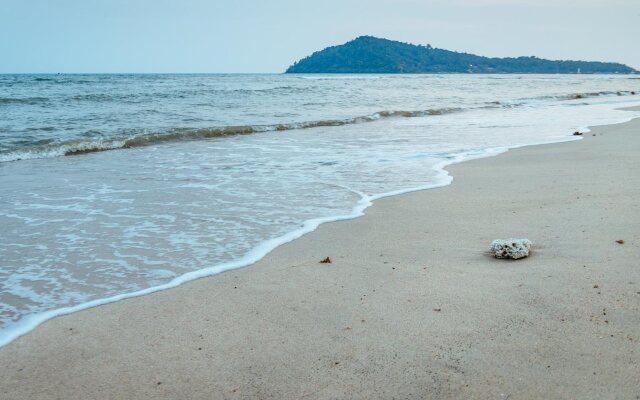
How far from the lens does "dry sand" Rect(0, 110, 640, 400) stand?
2.27 m

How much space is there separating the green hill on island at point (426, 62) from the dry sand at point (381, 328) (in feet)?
432

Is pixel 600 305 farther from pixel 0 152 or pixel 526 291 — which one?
pixel 0 152

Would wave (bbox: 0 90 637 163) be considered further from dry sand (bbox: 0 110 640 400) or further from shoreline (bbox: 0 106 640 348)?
dry sand (bbox: 0 110 640 400)

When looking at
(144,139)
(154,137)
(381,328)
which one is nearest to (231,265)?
(381,328)

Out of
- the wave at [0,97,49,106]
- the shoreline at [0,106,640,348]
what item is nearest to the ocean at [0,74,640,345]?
the shoreline at [0,106,640,348]

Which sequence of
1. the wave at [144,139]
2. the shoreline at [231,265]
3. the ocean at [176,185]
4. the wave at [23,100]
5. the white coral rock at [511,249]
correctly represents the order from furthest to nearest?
the wave at [23,100]
the wave at [144,139]
the ocean at [176,185]
the white coral rock at [511,249]
the shoreline at [231,265]

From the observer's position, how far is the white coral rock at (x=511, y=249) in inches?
145

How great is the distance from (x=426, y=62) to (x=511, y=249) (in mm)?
142525

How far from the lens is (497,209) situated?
5.20m

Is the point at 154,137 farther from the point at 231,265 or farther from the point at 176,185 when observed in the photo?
the point at 231,265

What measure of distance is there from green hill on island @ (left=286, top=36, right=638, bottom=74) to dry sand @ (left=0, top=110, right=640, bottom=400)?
132 meters

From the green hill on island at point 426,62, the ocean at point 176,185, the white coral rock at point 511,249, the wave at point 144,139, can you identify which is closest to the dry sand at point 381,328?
the white coral rock at point 511,249

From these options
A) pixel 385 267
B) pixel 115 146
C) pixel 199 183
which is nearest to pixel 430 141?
pixel 199 183

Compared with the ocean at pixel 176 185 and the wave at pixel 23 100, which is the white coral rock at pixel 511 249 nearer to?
the ocean at pixel 176 185
